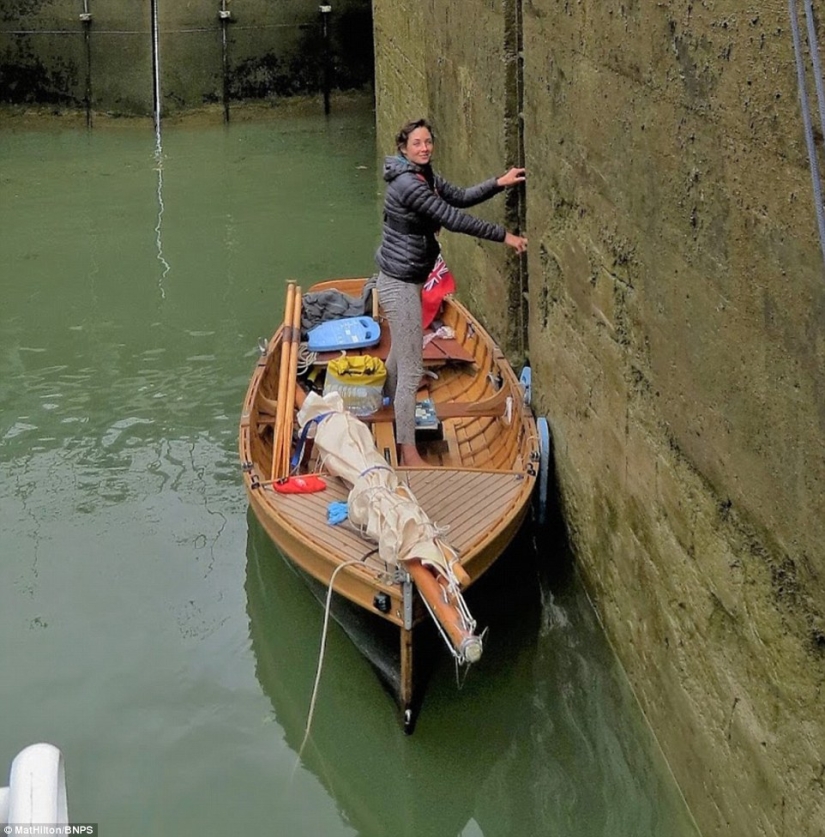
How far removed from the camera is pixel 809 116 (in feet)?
11.6

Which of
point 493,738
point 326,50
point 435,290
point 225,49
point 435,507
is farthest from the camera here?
point 326,50

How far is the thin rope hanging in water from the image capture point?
3.49 m

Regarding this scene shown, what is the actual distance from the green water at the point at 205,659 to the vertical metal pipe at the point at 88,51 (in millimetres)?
8860

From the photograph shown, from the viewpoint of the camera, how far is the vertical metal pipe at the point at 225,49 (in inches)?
770

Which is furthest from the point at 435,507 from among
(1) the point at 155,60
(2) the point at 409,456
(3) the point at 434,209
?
(1) the point at 155,60

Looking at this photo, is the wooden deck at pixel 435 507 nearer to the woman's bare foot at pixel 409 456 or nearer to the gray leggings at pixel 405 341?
the woman's bare foot at pixel 409 456

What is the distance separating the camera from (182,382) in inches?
388

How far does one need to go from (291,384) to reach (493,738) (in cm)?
276

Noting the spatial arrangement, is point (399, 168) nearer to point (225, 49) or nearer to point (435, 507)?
point (435, 507)

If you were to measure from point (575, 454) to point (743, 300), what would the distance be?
251 centimetres

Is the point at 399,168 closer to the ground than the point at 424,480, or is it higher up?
higher up

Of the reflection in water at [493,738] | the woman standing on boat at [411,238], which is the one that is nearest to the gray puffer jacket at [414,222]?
the woman standing on boat at [411,238]

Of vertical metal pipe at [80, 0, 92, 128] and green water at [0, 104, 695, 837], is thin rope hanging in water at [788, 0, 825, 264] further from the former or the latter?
vertical metal pipe at [80, 0, 92, 128]

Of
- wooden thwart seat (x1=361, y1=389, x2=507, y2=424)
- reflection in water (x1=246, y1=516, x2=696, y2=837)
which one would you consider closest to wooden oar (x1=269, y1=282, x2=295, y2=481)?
wooden thwart seat (x1=361, y1=389, x2=507, y2=424)
